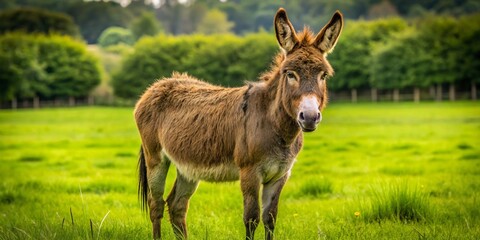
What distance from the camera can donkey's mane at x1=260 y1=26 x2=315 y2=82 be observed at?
5707 mm

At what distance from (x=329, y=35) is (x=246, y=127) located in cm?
135

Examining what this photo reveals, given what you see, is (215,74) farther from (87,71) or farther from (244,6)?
(244,6)

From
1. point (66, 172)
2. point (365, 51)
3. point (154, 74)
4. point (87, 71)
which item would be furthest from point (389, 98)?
point (66, 172)

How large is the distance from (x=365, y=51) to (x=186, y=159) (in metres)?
79.9

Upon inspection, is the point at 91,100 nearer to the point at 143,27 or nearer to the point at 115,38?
the point at 115,38

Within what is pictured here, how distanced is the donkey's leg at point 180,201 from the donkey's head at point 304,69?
84.8 inches

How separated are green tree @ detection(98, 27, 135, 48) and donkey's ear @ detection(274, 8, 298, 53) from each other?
115514 millimetres

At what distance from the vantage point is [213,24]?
136 metres

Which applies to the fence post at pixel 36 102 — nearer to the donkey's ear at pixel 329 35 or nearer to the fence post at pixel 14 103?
the fence post at pixel 14 103

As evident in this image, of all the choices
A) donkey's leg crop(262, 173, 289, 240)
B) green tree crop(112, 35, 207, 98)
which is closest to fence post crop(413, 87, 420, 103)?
green tree crop(112, 35, 207, 98)

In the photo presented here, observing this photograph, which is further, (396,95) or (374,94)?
(374,94)

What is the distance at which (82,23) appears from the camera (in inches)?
5177

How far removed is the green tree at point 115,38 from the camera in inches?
4615

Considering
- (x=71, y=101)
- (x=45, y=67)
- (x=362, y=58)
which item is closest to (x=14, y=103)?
(x=71, y=101)
